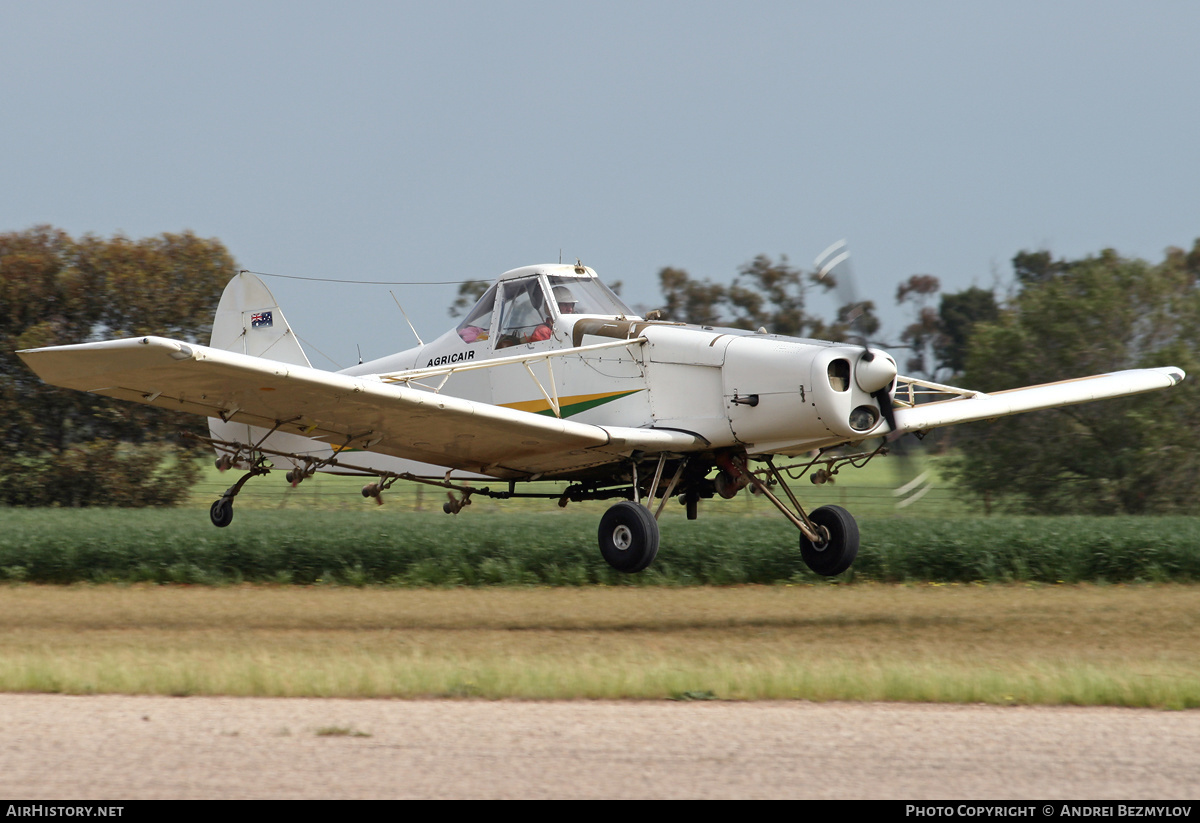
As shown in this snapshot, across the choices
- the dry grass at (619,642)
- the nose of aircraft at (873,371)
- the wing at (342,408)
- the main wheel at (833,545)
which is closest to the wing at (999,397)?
the nose of aircraft at (873,371)

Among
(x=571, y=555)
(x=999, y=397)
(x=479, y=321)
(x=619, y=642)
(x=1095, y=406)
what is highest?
(x=1095, y=406)

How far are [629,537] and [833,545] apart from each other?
2.41 m

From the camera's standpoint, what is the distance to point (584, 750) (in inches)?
243

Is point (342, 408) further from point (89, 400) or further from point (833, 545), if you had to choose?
point (89, 400)

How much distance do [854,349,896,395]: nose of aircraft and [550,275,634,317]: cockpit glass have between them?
2.78 metres

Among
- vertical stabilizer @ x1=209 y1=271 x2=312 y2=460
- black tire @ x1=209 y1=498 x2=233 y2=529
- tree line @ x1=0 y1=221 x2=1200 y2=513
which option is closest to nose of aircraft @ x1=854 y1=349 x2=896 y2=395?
vertical stabilizer @ x1=209 y1=271 x2=312 y2=460

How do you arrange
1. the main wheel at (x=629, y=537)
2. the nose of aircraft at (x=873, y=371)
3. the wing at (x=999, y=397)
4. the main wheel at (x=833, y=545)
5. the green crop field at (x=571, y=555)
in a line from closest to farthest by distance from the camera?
1. the nose of aircraft at (x=873, y=371)
2. the main wheel at (x=629, y=537)
3. the wing at (x=999, y=397)
4. the main wheel at (x=833, y=545)
5. the green crop field at (x=571, y=555)

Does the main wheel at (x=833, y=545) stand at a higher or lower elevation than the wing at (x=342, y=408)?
lower

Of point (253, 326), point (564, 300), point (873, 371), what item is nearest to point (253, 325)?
point (253, 326)

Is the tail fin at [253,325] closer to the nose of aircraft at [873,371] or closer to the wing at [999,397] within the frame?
the nose of aircraft at [873,371]

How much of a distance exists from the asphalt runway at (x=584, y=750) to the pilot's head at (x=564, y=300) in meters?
5.96

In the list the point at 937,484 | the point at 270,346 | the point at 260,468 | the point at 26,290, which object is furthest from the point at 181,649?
the point at 937,484

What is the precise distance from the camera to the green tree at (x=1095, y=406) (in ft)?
103

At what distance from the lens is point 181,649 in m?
11.2
